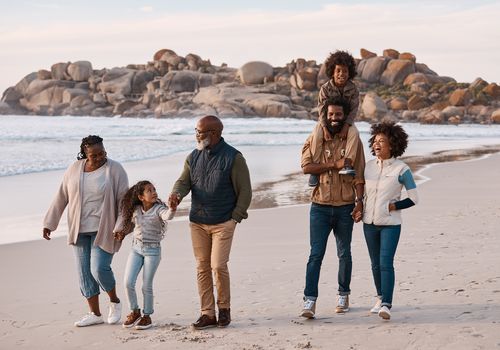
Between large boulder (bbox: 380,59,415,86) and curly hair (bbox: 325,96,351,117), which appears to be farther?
large boulder (bbox: 380,59,415,86)

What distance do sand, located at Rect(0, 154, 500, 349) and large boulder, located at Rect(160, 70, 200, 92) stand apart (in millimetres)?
88758

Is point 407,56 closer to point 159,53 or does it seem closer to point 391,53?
point 391,53

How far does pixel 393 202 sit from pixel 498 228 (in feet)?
15.1

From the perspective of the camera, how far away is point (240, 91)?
8731 cm

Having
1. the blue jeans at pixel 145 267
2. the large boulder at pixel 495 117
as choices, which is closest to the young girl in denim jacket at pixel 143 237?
the blue jeans at pixel 145 267

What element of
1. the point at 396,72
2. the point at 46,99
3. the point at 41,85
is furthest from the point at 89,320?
the point at 41,85

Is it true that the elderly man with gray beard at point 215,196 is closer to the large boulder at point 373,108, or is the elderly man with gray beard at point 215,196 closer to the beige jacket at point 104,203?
the beige jacket at point 104,203

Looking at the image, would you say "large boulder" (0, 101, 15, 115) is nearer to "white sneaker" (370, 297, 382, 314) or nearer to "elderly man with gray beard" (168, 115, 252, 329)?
"elderly man with gray beard" (168, 115, 252, 329)

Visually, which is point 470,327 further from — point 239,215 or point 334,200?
point 239,215

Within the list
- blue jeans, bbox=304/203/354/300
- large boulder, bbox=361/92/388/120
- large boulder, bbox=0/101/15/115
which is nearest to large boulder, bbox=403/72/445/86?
large boulder, bbox=361/92/388/120

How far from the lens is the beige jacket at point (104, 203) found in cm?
601

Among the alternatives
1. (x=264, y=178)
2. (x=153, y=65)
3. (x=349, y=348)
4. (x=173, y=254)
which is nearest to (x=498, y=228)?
(x=173, y=254)

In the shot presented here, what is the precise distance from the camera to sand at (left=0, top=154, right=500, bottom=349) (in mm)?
5582

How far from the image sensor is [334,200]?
6.07 meters
